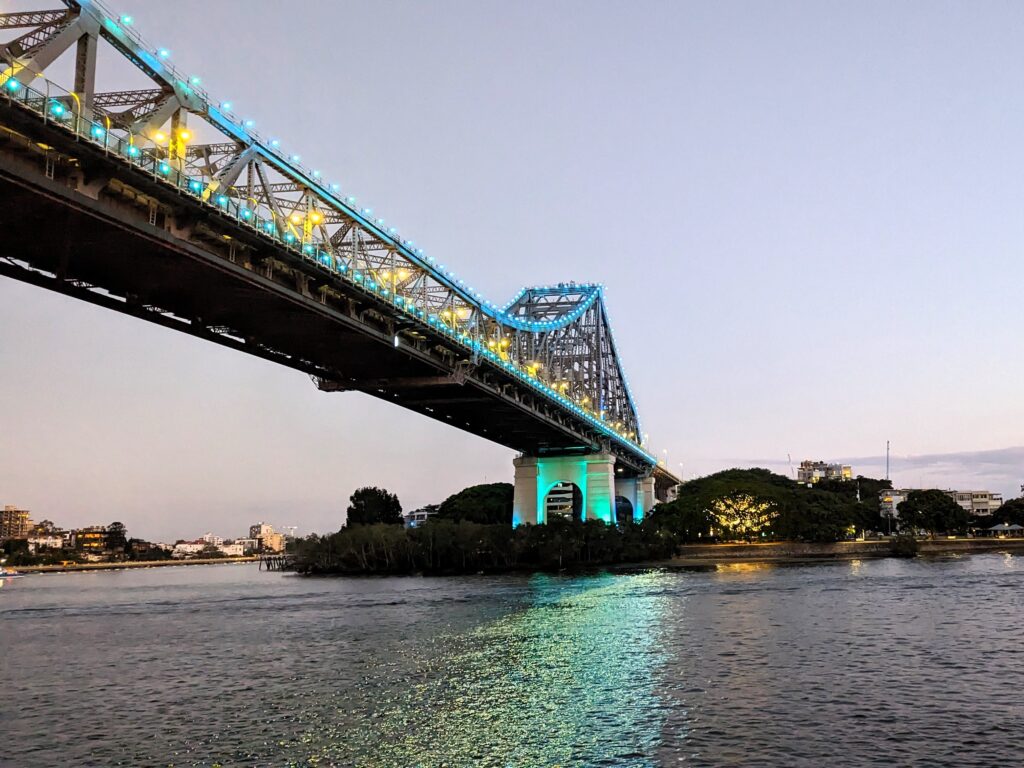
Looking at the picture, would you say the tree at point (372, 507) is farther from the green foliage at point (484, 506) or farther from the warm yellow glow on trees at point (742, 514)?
the warm yellow glow on trees at point (742, 514)

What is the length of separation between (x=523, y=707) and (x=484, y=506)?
381ft

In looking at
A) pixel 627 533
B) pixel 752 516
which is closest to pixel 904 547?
pixel 752 516

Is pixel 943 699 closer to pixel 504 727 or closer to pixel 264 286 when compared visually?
pixel 504 727

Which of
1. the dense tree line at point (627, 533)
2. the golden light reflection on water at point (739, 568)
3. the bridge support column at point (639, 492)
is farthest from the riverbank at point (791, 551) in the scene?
the bridge support column at point (639, 492)

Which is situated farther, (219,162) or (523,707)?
(219,162)

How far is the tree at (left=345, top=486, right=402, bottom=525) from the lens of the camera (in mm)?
146625

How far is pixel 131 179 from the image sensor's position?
30.3 meters

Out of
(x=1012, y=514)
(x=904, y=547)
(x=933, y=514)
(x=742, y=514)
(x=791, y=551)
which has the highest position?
(x=742, y=514)

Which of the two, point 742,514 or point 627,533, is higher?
point 742,514

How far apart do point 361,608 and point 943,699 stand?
3609 cm

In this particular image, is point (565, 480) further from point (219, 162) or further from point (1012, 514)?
point (1012, 514)

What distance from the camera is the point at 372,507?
148 metres

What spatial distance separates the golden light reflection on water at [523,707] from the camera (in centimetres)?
1702

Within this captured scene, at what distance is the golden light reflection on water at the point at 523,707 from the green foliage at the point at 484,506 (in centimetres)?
9833
